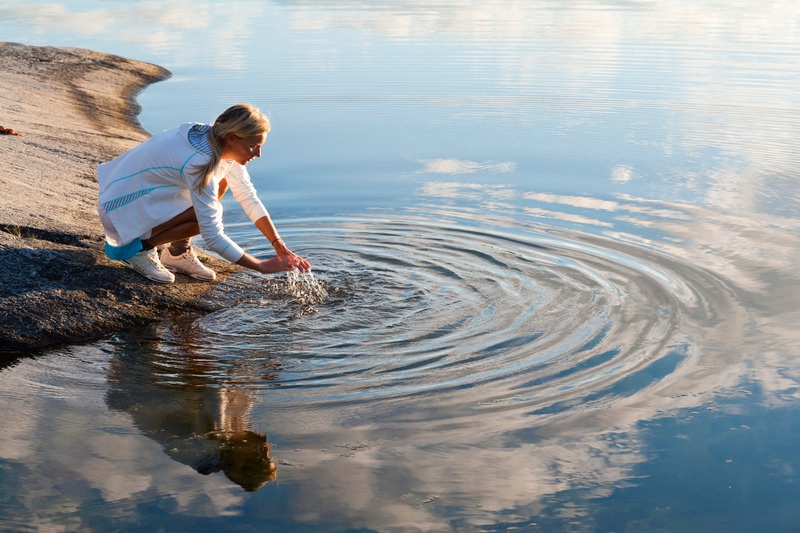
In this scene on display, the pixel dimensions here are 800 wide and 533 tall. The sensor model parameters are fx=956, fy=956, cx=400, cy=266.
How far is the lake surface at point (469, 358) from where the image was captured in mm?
4414

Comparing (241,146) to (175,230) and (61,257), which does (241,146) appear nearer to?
(175,230)

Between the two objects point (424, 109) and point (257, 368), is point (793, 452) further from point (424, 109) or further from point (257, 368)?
point (424, 109)

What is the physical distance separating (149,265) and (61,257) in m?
0.60

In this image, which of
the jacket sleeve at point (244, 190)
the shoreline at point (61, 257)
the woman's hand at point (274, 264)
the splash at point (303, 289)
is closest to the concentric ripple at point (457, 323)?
the splash at point (303, 289)

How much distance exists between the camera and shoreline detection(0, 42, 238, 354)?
6.16 meters

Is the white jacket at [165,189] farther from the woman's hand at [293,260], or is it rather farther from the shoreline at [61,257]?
the shoreline at [61,257]

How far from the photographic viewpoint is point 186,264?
701cm

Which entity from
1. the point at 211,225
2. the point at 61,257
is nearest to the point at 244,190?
the point at 211,225

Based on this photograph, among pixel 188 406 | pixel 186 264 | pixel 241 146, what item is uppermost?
pixel 241 146

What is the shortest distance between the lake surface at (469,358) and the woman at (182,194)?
58 centimetres

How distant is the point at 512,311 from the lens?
676 cm

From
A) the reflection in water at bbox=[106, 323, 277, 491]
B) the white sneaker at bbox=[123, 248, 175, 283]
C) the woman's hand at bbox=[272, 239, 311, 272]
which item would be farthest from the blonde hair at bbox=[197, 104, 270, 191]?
the reflection in water at bbox=[106, 323, 277, 491]

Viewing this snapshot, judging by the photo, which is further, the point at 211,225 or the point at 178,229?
the point at 178,229

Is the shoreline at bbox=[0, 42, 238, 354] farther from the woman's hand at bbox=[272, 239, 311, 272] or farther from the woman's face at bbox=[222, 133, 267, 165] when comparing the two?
the woman's face at bbox=[222, 133, 267, 165]
